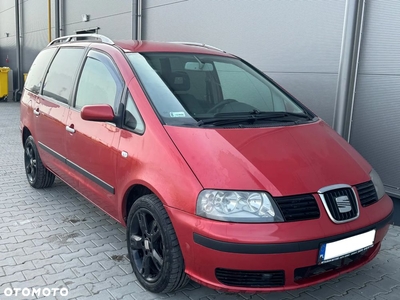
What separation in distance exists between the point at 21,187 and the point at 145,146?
3.24 m

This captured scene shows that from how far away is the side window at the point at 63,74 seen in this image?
416cm

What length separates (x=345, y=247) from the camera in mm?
2562

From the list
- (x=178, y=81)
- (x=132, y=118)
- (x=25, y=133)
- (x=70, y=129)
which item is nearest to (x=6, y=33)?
(x=25, y=133)

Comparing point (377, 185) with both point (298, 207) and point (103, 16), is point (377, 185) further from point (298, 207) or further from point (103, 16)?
point (103, 16)

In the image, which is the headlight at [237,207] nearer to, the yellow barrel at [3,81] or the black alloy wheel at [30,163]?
the black alloy wheel at [30,163]

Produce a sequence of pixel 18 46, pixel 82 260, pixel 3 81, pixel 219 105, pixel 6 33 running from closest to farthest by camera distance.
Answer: pixel 219 105 → pixel 82 260 → pixel 3 81 → pixel 18 46 → pixel 6 33

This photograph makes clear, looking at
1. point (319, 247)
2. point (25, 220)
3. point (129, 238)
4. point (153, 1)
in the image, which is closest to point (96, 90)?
point (129, 238)

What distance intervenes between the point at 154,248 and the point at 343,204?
4.17 feet

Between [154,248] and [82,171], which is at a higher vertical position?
[82,171]

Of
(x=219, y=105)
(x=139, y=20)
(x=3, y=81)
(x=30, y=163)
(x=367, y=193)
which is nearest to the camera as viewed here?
(x=367, y=193)

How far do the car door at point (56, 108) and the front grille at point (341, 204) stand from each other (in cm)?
262

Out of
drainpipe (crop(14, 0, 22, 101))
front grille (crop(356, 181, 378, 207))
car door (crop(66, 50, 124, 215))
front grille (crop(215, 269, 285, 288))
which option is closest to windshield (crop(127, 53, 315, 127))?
car door (crop(66, 50, 124, 215))

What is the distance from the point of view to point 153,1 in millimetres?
8742

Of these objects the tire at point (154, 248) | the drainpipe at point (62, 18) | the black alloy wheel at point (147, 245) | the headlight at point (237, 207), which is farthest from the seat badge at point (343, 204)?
the drainpipe at point (62, 18)
